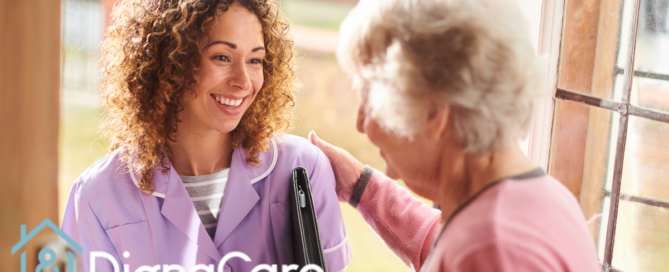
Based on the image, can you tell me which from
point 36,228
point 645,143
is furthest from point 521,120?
point 36,228

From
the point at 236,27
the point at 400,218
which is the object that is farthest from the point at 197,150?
the point at 400,218

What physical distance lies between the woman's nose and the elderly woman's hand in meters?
0.31

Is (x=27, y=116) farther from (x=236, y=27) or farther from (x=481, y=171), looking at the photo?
(x=481, y=171)

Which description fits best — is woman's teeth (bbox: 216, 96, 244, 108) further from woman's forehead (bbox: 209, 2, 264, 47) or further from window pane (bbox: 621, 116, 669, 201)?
window pane (bbox: 621, 116, 669, 201)

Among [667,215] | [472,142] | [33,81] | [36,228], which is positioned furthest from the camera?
[36,228]

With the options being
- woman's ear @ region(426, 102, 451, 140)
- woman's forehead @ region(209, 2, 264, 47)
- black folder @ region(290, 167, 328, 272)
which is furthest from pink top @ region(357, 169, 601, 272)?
woman's forehead @ region(209, 2, 264, 47)

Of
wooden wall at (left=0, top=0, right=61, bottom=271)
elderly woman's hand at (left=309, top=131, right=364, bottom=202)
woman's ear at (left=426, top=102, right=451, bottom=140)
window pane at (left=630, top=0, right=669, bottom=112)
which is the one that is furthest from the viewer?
wooden wall at (left=0, top=0, right=61, bottom=271)

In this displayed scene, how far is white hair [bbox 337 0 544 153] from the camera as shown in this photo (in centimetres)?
71

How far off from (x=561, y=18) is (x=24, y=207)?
2.01m

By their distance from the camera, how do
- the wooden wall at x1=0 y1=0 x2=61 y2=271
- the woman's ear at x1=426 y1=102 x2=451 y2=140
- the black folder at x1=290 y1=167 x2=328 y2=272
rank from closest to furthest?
the woman's ear at x1=426 y1=102 x2=451 y2=140 → the black folder at x1=290 y1=167 x2=328 y2=272 → the wooden wall at x1=0 y1=0 x2=61 y2=271

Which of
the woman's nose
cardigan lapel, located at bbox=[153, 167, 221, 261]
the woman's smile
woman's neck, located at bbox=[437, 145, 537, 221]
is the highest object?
the woman's nose

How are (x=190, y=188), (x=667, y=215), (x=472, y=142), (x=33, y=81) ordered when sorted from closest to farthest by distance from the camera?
(x=472, y=142)
(x=667, y=215)
(x=190, y=188)
(x=33, y=81)

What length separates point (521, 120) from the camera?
78cm

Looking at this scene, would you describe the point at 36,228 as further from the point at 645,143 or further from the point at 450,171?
the point at 645,143
